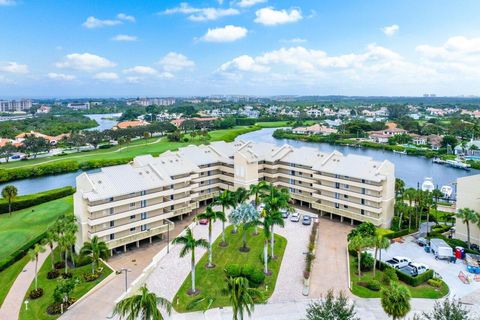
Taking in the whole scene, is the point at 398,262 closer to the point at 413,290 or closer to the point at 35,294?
the point at 413,290

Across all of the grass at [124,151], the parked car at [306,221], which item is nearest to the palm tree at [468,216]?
the parked car at [306,221]

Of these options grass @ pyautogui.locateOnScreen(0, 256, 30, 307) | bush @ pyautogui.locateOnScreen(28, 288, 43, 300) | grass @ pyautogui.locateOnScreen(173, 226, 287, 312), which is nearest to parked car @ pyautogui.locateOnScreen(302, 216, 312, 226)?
grass @ pyautogui.locateOnScreen(173, 226, 287, 312)

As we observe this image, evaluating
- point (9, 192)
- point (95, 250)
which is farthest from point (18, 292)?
point (9, 192)

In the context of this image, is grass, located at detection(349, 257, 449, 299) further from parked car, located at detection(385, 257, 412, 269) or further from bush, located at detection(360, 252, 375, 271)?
parked car, located at detection(385, 257, 412, 269)

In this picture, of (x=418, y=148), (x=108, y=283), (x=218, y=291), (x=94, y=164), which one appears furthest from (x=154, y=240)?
(x=418, y=148)

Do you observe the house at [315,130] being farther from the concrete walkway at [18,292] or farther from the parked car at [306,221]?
the concrete walkway at [18,292]
